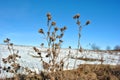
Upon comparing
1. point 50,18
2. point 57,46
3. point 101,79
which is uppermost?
point 50,18

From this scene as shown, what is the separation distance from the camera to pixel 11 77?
4.79 m

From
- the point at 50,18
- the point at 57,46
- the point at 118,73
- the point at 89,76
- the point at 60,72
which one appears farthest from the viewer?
the point at 118,73

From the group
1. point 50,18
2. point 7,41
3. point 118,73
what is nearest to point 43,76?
point 7,41

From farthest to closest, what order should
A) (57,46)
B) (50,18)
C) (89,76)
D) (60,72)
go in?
(89,76) < (60,72) < (57,46) < (50,18)

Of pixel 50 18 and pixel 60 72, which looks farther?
pixel 60 72

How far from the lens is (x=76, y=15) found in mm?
3861

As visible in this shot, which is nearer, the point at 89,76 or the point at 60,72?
the point at 60,72

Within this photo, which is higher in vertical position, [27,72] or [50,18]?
[50,18]

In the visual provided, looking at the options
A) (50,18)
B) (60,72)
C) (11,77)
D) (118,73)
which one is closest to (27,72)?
(11,77)

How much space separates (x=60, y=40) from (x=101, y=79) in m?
2.13

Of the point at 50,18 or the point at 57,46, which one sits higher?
the point at 50,18

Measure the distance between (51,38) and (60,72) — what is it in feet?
3.18

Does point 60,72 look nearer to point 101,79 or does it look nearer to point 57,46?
point 57,46

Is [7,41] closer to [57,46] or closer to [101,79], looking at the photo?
[57,46]
